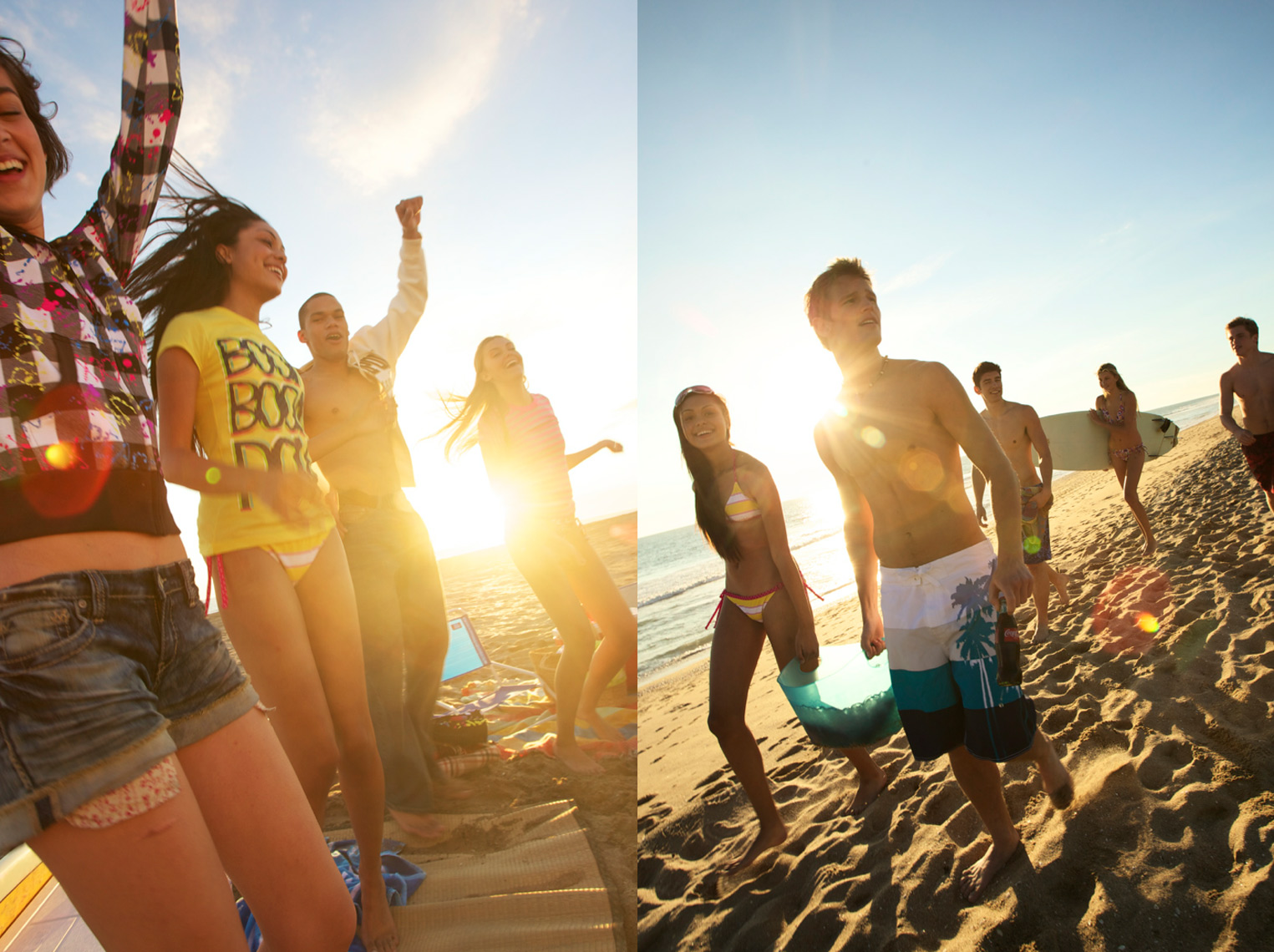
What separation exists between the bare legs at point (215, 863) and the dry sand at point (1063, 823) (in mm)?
1784

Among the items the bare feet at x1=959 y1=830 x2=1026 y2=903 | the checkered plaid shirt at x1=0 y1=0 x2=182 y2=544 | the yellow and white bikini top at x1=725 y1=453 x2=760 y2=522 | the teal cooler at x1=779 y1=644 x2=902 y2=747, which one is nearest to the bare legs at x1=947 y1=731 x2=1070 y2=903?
the bare feet at x1=959 y1=830 x2=1026 y2=903

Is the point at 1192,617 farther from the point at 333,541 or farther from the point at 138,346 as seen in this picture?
the point at 138,346

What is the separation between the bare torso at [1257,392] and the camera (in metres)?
5.68

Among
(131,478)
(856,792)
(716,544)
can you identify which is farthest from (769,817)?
(131,478)

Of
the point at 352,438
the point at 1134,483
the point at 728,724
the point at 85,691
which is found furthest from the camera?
the point at 1134,483

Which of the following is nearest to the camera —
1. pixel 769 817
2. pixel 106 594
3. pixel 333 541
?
pixel 106 594

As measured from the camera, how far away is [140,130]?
1.60 metres

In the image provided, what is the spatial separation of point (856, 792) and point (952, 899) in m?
0.91

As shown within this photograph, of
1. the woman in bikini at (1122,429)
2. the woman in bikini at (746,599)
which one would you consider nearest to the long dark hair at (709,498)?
the woman in bikini at (746,599)

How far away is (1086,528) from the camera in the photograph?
1019cm

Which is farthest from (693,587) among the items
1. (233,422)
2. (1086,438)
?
(233,422)

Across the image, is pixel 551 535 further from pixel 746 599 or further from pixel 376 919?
pixel 376 919

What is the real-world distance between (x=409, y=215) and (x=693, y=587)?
17055 mm

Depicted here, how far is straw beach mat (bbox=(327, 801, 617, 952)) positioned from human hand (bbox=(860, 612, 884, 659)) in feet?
5.50
